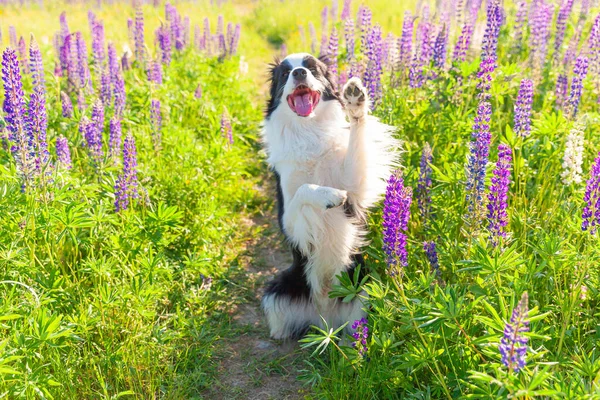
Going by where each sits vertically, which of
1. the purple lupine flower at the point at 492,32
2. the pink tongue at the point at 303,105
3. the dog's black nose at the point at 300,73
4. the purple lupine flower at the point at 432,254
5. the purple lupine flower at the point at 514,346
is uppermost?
the purple lupine flower at the point at 492,32

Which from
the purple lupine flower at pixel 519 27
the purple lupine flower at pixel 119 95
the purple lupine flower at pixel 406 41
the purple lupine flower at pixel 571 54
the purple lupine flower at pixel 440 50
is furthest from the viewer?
the purple lupine flower at pixel 519 27

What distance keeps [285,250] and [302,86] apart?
163 cm

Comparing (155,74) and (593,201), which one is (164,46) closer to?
(155,74)

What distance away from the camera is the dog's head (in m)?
3.64

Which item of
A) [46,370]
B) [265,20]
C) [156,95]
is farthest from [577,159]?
[265,20]

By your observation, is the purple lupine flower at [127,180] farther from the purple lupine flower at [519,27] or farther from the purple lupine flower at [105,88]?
the purple lupine flower at [519,27]

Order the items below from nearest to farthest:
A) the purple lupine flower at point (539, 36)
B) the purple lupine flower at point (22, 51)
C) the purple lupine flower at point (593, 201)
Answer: the purple lupine flower at point (593, 201)
the purple lupine flower at point (539, 36)
the purple lupine flower at point (22, 51)

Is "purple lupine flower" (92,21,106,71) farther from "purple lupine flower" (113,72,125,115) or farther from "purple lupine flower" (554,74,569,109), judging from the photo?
"purple lupine flower" (554,74,569,109)

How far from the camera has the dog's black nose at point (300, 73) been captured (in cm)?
362

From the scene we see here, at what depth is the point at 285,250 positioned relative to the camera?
489 centimetres

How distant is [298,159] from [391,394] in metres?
1.43

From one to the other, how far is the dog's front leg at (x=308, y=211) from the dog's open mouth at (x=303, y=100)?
0.51 m

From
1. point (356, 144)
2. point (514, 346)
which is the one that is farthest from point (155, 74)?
point (514, 346)

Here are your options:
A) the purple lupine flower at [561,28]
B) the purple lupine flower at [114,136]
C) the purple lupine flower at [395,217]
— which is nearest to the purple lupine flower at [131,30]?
the purple lupine flower at [114,136]
